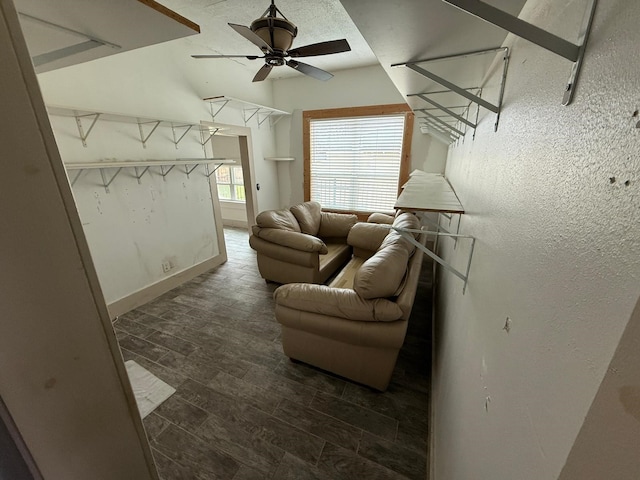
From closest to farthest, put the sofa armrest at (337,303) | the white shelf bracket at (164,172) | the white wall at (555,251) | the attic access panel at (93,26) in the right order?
the white wall at (555,251) → the attic access panel at (93,26) → the sofa armrest at (337,303) → the white shelf bracket at (164,172)

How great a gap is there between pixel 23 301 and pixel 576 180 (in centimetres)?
90

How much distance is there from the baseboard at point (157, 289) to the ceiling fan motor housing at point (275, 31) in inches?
105

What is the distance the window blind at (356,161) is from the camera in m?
4.19

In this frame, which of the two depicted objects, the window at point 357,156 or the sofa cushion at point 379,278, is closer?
the sofa cushion at point 379,278

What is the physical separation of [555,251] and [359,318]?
4.10 feet

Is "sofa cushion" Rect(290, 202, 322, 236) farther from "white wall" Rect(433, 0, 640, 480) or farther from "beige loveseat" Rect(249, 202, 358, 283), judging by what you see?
"white wall" Rect(433, 0, 640, 480)

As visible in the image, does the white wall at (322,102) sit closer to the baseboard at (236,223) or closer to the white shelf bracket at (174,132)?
the baseboard at (236,223)

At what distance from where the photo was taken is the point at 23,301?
0.42 m

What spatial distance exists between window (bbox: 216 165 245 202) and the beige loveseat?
270 cm

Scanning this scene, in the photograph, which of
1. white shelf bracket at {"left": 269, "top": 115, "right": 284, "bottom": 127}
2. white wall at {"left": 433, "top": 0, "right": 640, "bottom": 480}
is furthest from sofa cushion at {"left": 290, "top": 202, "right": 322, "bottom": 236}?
white wall at {"left": 433, "top": 0, "right": 640, "bottom": 480}

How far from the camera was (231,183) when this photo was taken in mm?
5910

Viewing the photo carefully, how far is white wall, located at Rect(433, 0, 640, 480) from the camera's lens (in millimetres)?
292

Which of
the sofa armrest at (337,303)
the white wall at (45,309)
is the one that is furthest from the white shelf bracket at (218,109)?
the white wall at (45,309)

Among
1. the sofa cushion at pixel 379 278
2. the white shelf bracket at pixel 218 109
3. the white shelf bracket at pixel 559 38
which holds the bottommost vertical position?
the sofa cushion at pixel 379 278
